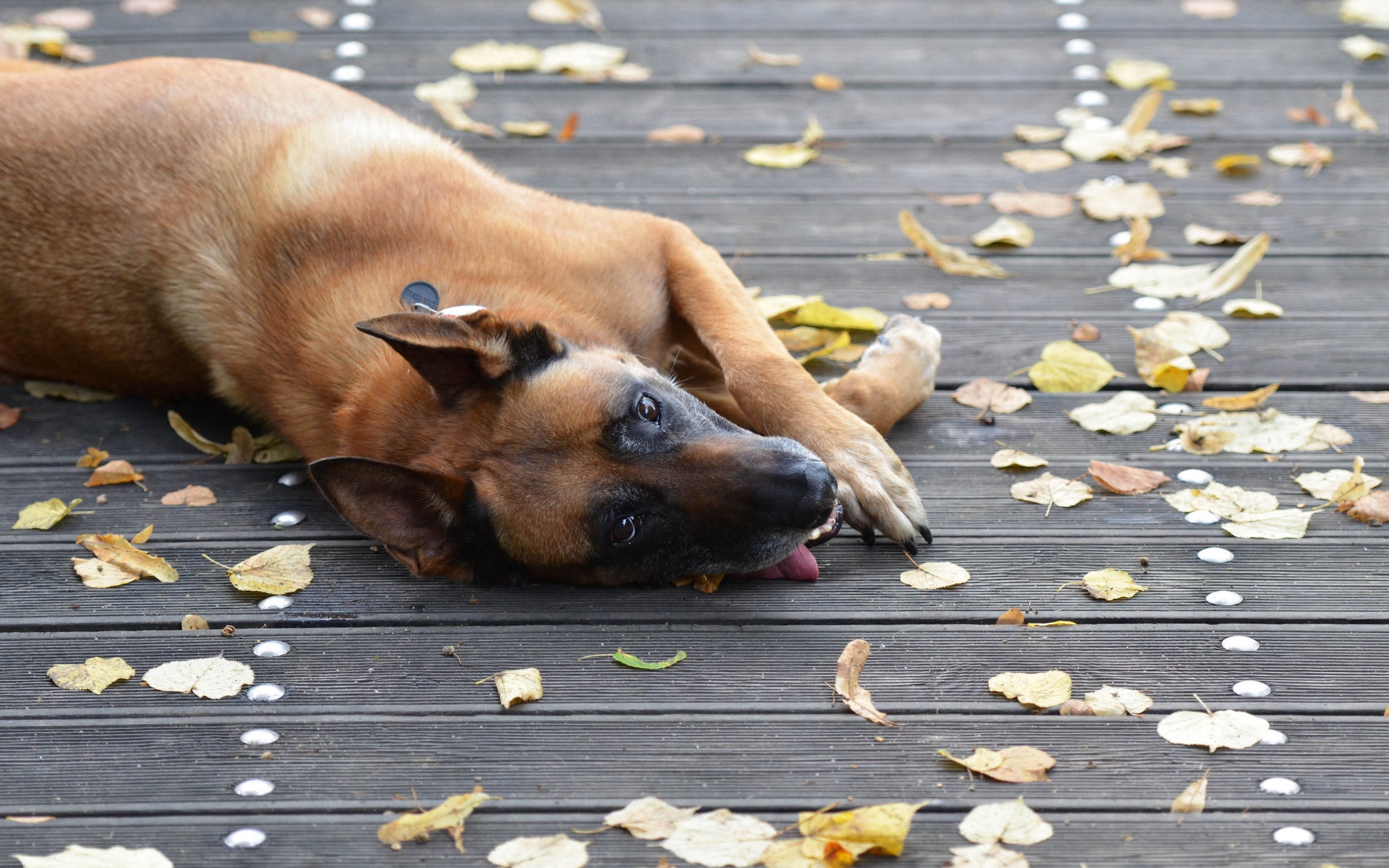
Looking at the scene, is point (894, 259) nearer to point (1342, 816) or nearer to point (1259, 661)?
point (1259, 661)

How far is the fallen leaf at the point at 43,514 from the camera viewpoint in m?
2.99

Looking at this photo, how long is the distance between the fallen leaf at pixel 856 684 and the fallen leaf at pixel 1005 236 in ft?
6.38

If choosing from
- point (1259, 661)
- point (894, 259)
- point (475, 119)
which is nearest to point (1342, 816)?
point (1259, 661)

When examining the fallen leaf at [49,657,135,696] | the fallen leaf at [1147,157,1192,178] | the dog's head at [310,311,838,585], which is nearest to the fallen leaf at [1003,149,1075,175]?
the fallen leaf at [1147,157,1192,178]

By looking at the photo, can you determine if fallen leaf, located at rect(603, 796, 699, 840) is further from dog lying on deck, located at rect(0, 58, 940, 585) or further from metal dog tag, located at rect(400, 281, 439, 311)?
metal dog tag, located at rect(400, 281, 439, 311)

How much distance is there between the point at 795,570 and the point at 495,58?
3384 mm

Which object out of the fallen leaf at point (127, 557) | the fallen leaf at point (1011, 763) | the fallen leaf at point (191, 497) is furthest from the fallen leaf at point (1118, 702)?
the fallen leaf at point (191, 497)

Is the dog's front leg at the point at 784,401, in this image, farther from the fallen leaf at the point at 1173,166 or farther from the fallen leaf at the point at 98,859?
the fallen leaf at the point at 1173,166

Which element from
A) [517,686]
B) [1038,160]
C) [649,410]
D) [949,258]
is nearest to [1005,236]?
[949,258]

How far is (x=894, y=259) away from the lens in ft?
13.0

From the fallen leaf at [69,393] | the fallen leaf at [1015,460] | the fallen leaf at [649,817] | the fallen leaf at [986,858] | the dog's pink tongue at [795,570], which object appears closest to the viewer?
the fallen leaf at [986,858]

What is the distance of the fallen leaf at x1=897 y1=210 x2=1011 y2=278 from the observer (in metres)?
3.85

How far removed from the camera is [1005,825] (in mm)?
2010

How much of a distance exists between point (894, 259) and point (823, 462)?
1.51 m
